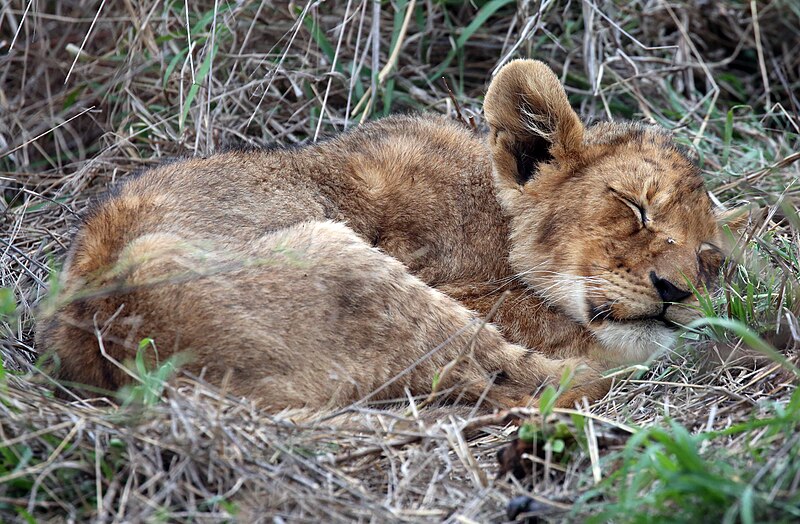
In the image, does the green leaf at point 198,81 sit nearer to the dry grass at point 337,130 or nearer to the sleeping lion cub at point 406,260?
the dry grass at point 337,130

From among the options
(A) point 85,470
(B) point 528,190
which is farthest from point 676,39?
(A) point 85,470

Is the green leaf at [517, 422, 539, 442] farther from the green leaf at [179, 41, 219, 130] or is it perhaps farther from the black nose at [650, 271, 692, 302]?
the green leaf at [179, 41, 219, 130]

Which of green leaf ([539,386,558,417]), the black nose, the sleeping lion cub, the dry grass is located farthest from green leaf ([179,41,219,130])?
green leaf ([539,386,558,417])

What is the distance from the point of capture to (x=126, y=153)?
6594mm

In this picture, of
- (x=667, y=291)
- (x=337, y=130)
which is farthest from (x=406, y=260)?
(x=337, y=130)

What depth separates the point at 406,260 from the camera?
490cm

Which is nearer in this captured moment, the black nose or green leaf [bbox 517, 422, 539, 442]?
green leaf [bbox 517, 422, 539, 442]

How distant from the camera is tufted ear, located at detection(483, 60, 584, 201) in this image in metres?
4.90

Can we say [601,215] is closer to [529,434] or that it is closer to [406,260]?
[406,260]

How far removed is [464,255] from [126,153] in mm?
2977

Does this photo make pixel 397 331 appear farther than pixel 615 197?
No

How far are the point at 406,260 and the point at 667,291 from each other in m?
1.40

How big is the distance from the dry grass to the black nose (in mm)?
220

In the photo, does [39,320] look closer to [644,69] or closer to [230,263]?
[230,263]
